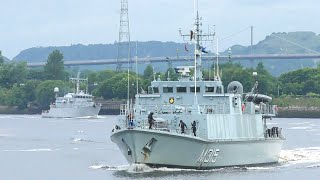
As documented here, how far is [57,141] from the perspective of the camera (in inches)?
4375

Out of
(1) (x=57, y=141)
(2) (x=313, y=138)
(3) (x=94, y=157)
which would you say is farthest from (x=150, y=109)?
(2) (x=313, y=138)

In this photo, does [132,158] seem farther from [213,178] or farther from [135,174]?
[213,178]

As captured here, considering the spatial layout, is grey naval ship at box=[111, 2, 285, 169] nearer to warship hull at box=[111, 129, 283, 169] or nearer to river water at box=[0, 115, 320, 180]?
warship hull at box=[111, 129, 283, 169]

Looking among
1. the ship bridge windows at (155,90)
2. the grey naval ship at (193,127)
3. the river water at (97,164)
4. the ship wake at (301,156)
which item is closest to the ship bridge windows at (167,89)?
the grey naval ship at (193,127)

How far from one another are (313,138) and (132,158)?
59.4 metres

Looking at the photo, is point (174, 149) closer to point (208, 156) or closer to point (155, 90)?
point (208, 156)

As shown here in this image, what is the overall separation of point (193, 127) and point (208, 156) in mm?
2626

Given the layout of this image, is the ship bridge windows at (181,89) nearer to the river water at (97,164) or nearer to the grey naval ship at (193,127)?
the grey naval ship at (193,127)

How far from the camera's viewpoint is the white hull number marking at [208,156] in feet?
208

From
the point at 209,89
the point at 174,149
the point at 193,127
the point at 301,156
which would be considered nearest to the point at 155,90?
the point at 209,89

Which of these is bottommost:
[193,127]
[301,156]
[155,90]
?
[301,156]

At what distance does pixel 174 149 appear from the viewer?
205 ft

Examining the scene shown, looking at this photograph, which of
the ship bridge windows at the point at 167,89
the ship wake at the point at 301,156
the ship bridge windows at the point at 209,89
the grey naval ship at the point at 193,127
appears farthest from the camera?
the ship wake at the point at 301,156

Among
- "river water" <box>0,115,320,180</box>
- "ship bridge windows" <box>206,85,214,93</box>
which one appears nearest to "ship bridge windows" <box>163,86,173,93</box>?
"ship bridge windows" <box>206,85,214,93</box>
